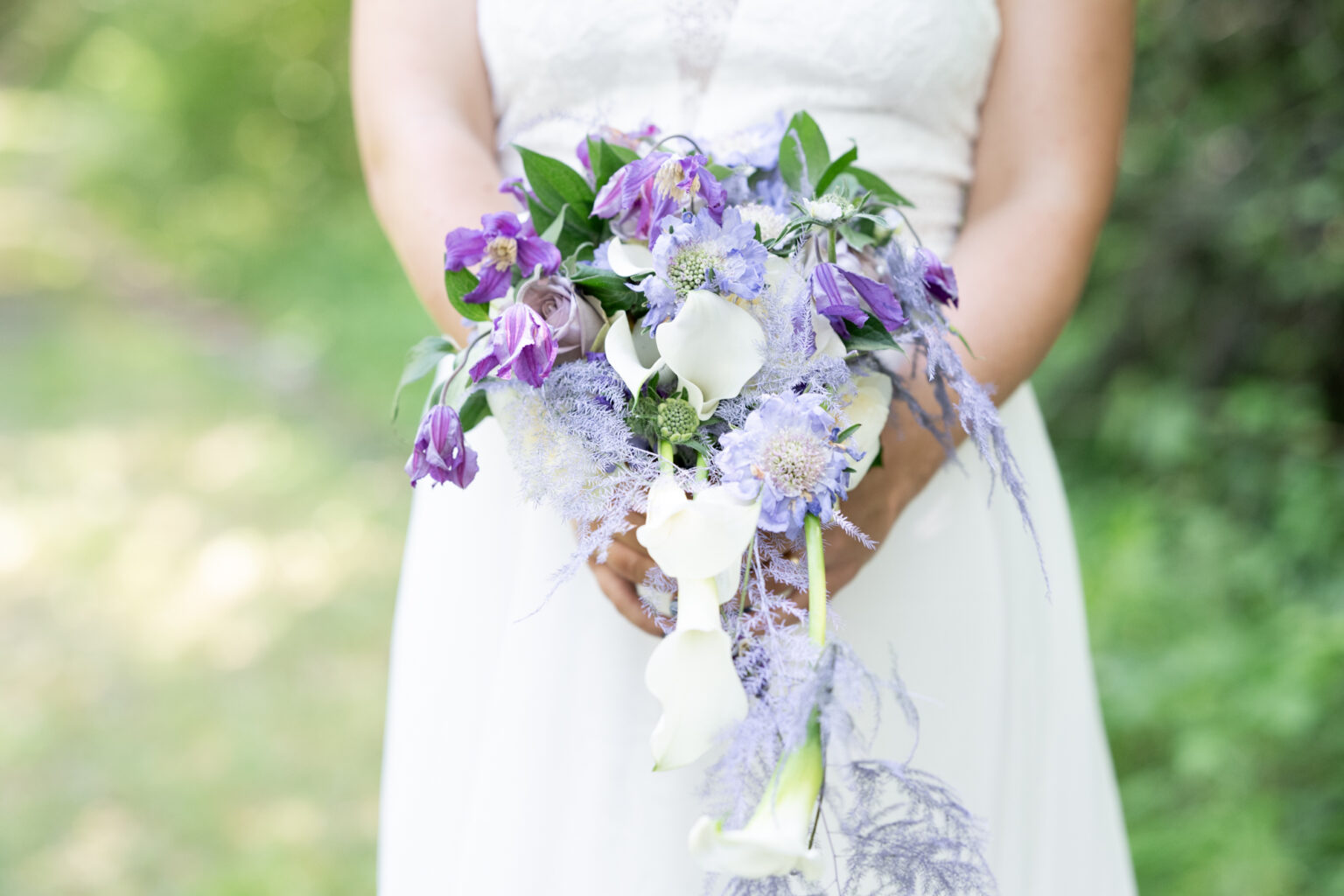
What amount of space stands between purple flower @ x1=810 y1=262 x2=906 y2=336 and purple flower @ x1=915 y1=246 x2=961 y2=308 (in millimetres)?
68

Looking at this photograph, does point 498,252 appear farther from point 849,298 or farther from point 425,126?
point 425,126

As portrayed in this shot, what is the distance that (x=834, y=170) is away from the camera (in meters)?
0.91

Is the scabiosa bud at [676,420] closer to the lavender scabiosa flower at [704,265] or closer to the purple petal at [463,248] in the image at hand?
the lavender scabiosa flower at [704,265]

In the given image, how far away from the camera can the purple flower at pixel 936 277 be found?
884 millimetres

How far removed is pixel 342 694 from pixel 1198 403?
270 centimetres

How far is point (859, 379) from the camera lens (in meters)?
0.90

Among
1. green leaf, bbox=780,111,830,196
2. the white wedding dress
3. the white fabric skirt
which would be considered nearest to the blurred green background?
the white fabric skirt

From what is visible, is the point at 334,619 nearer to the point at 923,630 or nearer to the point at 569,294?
the point at 923,630

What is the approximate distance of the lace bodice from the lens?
122cm

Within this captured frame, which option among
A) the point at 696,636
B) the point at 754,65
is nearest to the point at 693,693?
the point at 696,636

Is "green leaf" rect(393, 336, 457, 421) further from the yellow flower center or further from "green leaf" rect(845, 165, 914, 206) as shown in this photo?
"green leaf" rect(845, 165, 914, 206)

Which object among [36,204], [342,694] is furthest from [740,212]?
A: [36,204]

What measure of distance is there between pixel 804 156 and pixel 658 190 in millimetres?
166

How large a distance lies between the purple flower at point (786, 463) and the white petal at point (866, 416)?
4.5 inches
